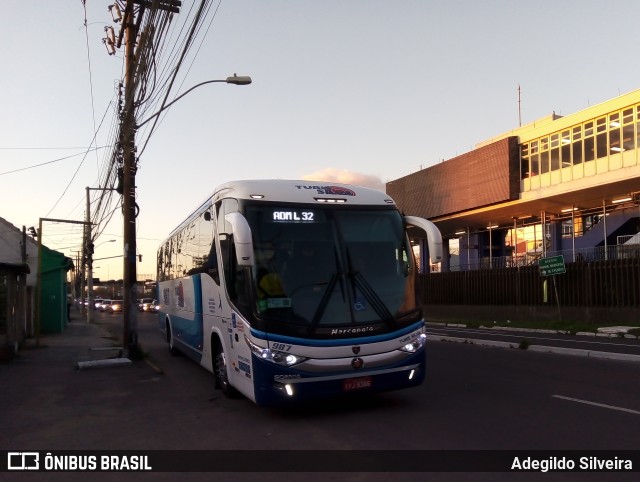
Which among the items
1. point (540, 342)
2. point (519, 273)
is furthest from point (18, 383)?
point (519, 273)

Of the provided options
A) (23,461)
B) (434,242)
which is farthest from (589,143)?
(23,461)

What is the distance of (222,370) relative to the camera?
9.76 metres

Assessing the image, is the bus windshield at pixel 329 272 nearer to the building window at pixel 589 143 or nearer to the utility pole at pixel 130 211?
the utility pole at pixel 130 211

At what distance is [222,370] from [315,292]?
2753 millimetres

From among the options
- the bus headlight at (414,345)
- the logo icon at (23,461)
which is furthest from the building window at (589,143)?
the logo icon at (23,461)

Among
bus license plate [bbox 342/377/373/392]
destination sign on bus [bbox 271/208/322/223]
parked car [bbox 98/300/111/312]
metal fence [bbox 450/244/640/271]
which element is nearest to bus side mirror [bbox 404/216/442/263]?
destination sign on bus [bbox 271/208/322/223]

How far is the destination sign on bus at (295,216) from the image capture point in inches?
328

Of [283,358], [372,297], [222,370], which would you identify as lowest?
[222,370]

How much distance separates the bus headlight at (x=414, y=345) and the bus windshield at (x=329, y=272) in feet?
0.88

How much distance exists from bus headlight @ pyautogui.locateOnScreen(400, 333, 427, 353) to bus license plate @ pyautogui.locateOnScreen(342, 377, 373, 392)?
679mm

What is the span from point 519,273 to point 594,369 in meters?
17.9

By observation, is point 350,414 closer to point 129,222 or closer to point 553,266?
point 129,222

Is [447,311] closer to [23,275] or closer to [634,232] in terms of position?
[634,232]

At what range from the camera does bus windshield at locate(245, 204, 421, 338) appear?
7.78m
